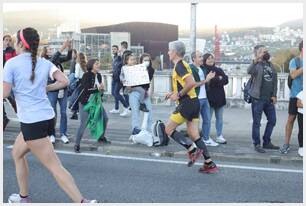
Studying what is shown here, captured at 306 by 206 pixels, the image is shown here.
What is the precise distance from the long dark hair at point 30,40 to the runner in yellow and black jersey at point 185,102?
7.22ft

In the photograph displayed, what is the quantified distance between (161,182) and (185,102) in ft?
3.68

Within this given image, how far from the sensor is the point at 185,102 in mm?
6191

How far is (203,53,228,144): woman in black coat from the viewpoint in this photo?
7.78 m

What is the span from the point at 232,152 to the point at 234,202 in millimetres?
2293

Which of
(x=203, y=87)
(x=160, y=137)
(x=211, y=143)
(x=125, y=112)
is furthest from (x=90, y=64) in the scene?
(x=125, y=112)

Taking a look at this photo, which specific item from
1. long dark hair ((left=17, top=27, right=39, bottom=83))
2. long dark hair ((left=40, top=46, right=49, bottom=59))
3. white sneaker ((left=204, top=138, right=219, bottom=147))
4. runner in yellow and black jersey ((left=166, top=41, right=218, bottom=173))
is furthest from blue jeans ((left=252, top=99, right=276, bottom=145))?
long dark hair ((left=17, top=27, right=39, bottom=83))

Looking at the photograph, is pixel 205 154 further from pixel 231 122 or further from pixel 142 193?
pixel 231 122

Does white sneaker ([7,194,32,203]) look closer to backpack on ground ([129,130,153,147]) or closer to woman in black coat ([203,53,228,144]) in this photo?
backpack on ground ([129,130,153,147])

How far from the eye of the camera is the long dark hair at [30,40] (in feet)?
14.1

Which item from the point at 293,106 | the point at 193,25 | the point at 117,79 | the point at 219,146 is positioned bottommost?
the point at 219,146

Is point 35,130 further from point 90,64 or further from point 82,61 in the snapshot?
point 82,61

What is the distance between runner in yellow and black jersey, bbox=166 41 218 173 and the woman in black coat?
1641 millimetres

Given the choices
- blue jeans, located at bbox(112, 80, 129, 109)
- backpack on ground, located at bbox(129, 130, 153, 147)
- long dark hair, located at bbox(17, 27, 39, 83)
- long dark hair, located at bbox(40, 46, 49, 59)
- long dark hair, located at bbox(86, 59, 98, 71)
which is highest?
long dark hair, located at bbox(17, 27, 39, 83)

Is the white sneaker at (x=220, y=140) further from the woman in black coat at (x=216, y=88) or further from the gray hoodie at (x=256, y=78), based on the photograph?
the gray hoodie at (x=256, y=78)
